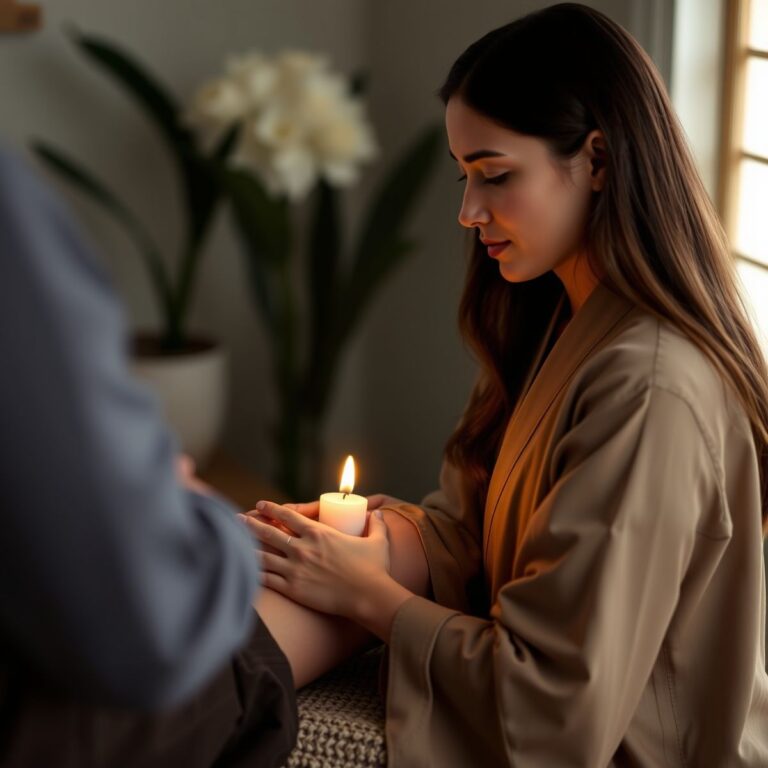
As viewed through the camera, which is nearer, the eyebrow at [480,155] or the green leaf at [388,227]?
the eyebrow at [480,155]

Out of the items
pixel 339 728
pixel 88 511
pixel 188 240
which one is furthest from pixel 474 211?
pixel 188 240

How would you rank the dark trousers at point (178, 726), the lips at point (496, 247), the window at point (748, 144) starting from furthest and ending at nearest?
the window at point (748, 144) < the lips at point (496, 247) < the dark trousers at point (178, 726)

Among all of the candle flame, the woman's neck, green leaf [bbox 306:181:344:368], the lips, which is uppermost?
the lips

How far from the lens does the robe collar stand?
1.31m

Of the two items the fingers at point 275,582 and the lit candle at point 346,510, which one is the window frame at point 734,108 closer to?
the lit candle at point 346,510

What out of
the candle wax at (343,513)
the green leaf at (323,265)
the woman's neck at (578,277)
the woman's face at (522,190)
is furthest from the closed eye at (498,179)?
the green leaf at (323,265)

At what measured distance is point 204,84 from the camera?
308 cm

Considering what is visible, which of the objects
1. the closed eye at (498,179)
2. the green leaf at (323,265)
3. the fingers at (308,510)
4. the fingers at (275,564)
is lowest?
the green leaf at (323,265)

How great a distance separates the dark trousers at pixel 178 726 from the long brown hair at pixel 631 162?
54 cm

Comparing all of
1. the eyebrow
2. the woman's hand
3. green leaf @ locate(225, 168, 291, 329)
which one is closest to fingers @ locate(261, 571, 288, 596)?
the woman's hand

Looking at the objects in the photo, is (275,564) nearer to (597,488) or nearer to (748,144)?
(597,488)

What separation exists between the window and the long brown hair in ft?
2.13

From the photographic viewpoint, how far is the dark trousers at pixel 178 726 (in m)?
0.88

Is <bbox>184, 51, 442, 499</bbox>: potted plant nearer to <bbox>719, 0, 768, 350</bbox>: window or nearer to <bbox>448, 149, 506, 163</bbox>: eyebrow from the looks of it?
<bbox>719, 0, 768, 350</bbox>: window
